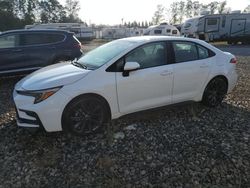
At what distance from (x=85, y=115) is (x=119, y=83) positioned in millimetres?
755

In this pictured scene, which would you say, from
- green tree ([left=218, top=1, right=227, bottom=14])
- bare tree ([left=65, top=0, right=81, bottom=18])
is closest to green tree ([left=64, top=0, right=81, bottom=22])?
bare tree ([left=65, top=0, right=81, bottom=18])

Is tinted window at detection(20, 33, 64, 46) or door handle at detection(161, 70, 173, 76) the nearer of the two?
door handle at detection(161, 70, 173, 76)

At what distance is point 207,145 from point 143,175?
1.27 metres

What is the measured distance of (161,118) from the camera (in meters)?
5.20

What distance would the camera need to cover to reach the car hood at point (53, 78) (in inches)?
167

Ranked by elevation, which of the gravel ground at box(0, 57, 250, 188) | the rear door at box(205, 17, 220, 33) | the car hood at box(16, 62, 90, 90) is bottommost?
the gravel ground at box(0, 57, 250, 188)

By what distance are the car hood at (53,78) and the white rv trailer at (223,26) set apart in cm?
2590

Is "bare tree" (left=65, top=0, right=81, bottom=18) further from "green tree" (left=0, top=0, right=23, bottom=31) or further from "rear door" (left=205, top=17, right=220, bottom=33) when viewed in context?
"rear door" (left=205, top=17, right=220, bottom=33)

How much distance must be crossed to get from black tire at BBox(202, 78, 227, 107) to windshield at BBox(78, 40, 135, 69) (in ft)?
6.39

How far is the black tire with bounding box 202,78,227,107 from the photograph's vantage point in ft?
18.7

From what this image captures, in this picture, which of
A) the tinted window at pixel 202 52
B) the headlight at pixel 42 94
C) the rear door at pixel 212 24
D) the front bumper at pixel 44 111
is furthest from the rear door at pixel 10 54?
the rear door at pixel 212 24

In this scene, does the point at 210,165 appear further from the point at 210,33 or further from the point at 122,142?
the point at 210,33

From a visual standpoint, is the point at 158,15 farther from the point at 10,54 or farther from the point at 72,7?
the point at 10,54

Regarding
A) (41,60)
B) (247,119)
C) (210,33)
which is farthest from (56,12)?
(247,119)
